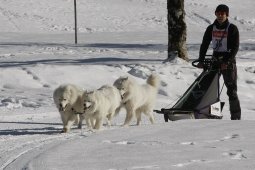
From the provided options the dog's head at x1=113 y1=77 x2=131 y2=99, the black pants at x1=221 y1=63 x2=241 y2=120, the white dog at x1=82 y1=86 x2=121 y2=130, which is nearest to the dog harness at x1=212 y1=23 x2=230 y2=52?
the black pants at x1=221 y1=63 x2=241 y2=120

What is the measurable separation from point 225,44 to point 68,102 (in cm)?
226

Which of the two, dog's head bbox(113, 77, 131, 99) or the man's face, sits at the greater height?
the man's face

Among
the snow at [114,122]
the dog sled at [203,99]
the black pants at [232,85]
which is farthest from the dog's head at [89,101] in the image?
the black pants at [232,85]

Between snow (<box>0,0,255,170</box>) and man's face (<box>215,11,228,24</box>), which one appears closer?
snow (<box>0,0,255,170</box>)

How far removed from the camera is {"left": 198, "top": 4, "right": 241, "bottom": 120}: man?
312 inches

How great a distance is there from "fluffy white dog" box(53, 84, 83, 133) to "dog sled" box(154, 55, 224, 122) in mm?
1187

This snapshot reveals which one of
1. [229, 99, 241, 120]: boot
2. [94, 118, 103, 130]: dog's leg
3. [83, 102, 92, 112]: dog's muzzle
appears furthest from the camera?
[229, 99, 241, 120]: boot

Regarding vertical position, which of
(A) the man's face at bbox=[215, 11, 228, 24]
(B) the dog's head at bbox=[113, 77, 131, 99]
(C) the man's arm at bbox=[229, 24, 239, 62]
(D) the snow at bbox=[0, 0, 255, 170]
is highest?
(A) the man's face at bbox=[215, 11, 228, 24]

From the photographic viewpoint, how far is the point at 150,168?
4891mm

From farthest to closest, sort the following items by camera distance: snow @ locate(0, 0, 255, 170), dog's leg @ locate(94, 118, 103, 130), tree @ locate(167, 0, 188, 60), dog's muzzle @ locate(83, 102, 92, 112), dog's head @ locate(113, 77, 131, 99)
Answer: tree @ locate(167, 0, 188, 60), dog's head @ locate(113, 77, 131, 99), dog's leg @ locate(94, 118, 103, 130), dog's muzzle @ locate(83, 102, 92, 112), snow @ locate(0, 0, 255, 170)

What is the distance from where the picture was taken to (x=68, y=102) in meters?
7.25

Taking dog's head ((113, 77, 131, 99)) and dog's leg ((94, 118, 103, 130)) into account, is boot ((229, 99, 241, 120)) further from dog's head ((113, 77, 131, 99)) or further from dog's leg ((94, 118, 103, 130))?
dog's leg ((94, 118, 103, 130))

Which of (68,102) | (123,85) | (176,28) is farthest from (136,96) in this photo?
(176,28)

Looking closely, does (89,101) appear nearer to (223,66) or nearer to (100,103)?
(100,103)
